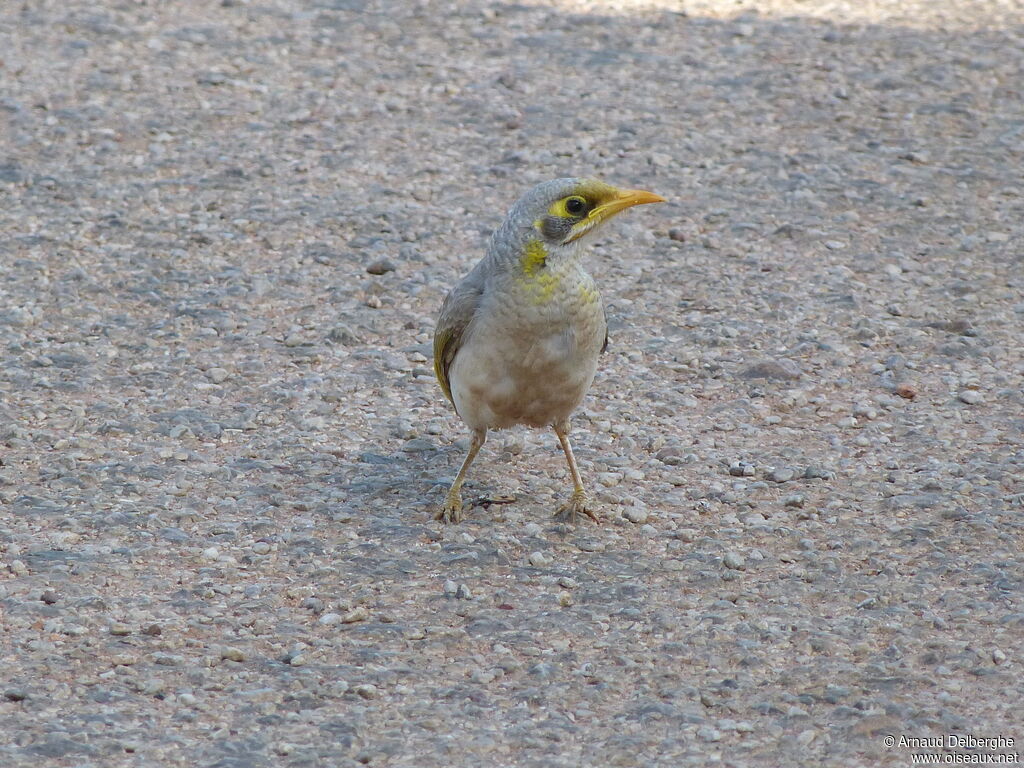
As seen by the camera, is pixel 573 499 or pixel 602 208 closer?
pixel 602 208

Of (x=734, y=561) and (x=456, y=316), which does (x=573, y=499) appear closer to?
(x=734, y=561)

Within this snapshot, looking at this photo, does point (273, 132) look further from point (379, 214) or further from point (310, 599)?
point (310, 599)

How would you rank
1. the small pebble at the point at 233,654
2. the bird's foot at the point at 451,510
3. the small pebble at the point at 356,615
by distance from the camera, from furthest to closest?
the bird's foot at the point at 451,510 < the small pebble at the point at 356,615 < the small pebble at the point at 233,654

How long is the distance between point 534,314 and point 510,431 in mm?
1468

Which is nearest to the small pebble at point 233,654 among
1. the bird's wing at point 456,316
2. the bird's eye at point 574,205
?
the bird's wing at point 456,316

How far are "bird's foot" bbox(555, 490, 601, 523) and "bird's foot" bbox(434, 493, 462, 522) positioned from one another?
0.45 metres

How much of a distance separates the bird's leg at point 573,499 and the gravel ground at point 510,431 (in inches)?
3.6

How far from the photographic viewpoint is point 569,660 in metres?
5.03

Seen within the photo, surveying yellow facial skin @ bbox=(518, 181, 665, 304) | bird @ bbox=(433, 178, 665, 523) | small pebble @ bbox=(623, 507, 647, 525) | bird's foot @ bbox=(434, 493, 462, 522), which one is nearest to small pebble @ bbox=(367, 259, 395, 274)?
bird @ bbox=(433, 178, 665, 523)

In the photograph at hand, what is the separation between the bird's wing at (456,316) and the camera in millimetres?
5832

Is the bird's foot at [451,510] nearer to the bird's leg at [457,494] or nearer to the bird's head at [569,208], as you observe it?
the bird's leg at [457,494]

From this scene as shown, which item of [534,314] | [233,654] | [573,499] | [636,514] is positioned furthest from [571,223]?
[233,654]

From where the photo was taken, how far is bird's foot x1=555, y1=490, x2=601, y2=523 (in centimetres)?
606

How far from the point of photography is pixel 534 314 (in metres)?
5.61
